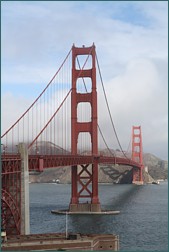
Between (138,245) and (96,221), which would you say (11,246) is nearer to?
(138,245)

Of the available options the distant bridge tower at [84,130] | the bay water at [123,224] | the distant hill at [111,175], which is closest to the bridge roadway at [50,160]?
the distant bridge tower at [84,130]

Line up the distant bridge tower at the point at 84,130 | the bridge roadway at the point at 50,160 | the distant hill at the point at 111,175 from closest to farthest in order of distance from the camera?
the bridge roadway at the point at 50,160 < the distant bridge tower at the point at 84,130 < the distant hill at the point at 111,175

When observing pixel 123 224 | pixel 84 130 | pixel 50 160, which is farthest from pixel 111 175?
pixel 50 160

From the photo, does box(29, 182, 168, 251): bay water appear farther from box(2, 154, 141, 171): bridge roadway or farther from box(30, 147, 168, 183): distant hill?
box(30, 147, 168, 183): distant hill

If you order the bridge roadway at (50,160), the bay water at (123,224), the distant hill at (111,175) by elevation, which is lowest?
the distant hill at (111,175)

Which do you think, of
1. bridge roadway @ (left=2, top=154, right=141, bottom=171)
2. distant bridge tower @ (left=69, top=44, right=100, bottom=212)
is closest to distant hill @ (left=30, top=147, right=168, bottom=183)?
distant bridge tower @ (left=69, top=44, right=100, bottom=212)

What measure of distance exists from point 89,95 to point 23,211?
66.6 ft

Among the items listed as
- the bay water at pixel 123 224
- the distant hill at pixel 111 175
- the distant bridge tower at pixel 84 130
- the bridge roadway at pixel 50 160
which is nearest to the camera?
the bridge roadway at pixel 50 160

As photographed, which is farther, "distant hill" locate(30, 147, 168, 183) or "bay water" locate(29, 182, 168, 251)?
"distant hill" locate(30, 147, 168, 183)

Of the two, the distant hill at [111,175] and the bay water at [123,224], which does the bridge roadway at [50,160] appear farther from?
the distant hill at [111,175]

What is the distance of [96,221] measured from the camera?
3400 centimetres

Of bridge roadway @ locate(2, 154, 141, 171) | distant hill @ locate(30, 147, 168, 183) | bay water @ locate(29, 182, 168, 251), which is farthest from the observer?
distant hill @ locate(30, 147, 168, 183)

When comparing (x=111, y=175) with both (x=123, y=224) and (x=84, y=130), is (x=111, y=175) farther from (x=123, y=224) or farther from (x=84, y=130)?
(x=123, y=224)

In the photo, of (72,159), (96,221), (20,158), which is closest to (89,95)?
(72,159)
